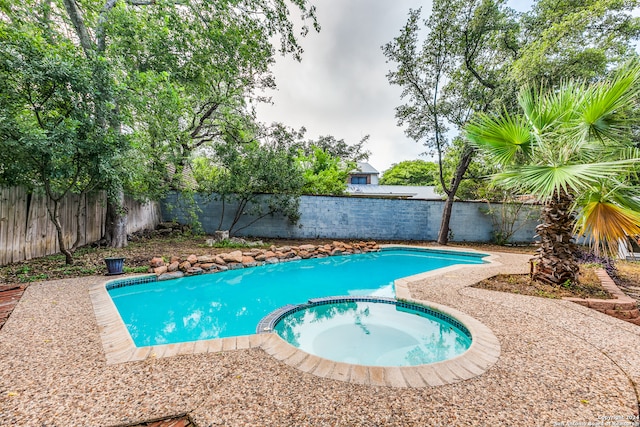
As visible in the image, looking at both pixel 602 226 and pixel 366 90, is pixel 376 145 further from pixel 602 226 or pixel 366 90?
pixel 602 226

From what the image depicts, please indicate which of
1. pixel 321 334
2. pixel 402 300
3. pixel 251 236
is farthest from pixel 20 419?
pixel 251 236

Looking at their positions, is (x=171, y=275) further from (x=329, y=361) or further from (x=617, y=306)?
(x=617, y=306)

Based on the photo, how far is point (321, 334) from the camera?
3516 millimetres

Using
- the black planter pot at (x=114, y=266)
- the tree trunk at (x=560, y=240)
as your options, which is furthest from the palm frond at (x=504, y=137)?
the black planter pot at (x=114, y=266)

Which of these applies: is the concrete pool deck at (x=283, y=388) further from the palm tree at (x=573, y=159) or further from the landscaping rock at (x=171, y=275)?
the landscaping rock at (x=171, y=275)

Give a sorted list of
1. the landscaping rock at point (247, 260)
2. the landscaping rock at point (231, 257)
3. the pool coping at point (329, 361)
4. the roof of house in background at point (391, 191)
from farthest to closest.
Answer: the roof of house in background at point (391, 191) → the landscaping rock at point (247, 260) → the landscaping rock at point (231, 257) → the pool coping at point (329, 361)

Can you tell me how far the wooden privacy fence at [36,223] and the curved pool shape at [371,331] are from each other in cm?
575

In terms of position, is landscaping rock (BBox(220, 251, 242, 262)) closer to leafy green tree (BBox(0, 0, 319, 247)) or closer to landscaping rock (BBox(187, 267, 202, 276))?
landscaping rock (BBox(187, 267, 202, 276))

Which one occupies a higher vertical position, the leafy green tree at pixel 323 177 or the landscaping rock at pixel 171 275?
the leafy green tree at pixel 323 177

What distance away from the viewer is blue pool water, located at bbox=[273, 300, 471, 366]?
2969 mm

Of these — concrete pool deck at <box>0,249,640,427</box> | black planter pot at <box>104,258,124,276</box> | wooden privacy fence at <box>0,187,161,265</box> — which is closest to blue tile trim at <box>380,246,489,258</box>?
concrete pool deck at <box>0,249,640,427</box>

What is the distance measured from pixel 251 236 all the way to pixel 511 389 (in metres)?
10.4

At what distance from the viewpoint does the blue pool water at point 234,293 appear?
3.64 meters

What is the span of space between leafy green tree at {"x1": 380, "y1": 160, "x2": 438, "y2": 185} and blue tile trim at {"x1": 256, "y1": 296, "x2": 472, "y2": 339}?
28.3m
